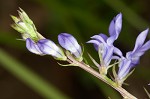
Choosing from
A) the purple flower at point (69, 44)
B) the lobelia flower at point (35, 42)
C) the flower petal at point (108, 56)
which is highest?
the lobelia flower at point (35, 42)

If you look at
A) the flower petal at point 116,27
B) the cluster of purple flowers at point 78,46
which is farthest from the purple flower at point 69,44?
the flower petal at point 116,27

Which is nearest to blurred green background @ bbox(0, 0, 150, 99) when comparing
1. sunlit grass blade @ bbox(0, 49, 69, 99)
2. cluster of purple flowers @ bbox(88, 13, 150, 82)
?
sunlit grass blade @ bbox(0, 49, 69, 99)

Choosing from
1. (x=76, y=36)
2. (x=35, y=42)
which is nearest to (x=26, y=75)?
(x=76, y=36)

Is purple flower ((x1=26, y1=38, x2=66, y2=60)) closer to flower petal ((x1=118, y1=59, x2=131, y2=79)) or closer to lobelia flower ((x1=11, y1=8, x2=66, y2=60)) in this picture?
lobelia flower ((x1=11, y1=8, x2=66, y2=60))

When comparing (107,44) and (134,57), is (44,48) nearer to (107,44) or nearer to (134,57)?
(107,44)

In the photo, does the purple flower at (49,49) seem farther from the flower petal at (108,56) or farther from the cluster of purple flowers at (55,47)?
the flower petal at (108,56)

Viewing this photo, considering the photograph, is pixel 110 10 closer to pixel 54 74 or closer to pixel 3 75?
pixel 54 74
